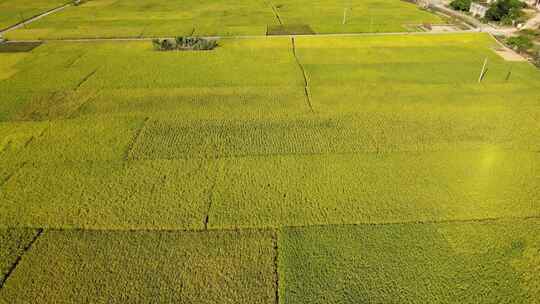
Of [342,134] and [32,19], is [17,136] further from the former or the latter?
[32,19]

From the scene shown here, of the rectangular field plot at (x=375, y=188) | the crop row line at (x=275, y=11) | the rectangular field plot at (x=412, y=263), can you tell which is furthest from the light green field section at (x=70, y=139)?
the crop row line at (x=275, y=11)

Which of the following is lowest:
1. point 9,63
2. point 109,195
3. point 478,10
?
point 109,195

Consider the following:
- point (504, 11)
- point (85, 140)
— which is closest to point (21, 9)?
point (85, 140)

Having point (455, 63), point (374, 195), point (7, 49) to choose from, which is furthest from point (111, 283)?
point (7, 49)

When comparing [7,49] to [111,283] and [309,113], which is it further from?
[111,283]

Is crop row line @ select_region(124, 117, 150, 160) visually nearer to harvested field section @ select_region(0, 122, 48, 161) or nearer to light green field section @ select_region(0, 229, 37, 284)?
harvested field section @ select_region(0, 122, 48, 161)

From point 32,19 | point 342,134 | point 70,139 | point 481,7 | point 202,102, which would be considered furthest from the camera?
point 32,19

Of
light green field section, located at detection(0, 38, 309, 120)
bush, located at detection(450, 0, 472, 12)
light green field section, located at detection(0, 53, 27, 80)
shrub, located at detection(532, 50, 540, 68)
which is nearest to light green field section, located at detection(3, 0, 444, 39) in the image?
bush, located at detection(450, 0, 472, 12)

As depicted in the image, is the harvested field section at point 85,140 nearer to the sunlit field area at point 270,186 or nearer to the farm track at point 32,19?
the sunlit field area at point 270,186
